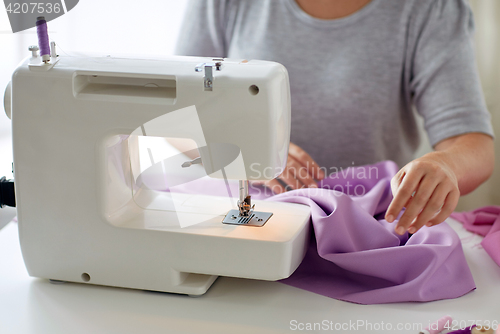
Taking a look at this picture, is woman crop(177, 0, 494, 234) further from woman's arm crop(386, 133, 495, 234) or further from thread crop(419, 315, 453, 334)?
thread crop(419, 315, 453, 334)

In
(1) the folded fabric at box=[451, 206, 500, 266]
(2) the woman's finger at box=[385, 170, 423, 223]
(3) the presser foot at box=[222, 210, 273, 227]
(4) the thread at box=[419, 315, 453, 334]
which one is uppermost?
(2) the woman's finger at box=[385, 170, 423, 223]

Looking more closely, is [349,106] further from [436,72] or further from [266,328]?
[266,328]

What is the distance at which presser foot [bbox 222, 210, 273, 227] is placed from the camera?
92 cm

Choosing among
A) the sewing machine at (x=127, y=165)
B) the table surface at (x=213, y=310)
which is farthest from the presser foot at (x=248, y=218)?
the table surface at (x=213, y=310)

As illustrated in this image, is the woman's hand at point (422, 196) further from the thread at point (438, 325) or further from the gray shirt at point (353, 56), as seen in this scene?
the gray shirt at point (353, 56)

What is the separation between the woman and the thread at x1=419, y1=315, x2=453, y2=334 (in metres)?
0.59

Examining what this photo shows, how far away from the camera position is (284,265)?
0.86 metres

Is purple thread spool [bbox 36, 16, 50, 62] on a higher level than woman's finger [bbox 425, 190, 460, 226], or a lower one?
higher

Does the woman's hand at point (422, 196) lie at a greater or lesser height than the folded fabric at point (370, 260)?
greater

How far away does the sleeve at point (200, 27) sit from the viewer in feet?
5.36

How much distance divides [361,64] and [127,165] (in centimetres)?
90

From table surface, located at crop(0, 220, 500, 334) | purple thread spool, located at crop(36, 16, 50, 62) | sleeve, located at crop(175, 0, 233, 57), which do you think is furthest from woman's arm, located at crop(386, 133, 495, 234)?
sleeve, located at crop(175, 0, 233, 57)

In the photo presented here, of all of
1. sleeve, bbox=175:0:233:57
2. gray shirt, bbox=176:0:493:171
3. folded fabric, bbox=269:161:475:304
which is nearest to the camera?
folded fabric, bbox=269:161:475:304

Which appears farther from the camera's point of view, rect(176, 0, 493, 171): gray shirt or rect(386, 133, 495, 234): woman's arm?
rect(176, 0, 493, 171): gray shirt
